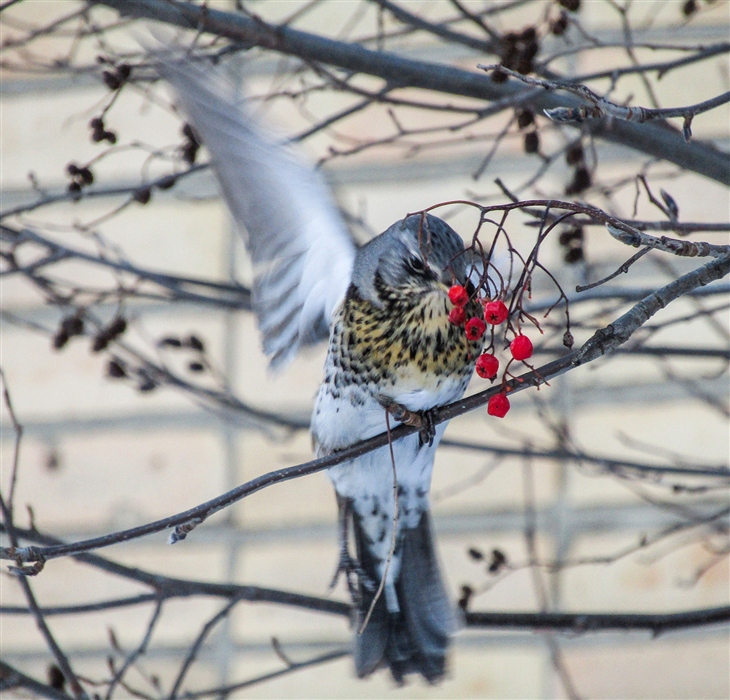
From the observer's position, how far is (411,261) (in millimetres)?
811

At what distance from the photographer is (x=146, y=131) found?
57.2 inches

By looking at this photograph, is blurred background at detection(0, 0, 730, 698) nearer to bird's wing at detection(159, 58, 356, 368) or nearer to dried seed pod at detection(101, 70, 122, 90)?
bird's wing at detection(159, 58, 356, 368)

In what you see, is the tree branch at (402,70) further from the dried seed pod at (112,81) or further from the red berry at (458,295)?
the red berry at (458,295)

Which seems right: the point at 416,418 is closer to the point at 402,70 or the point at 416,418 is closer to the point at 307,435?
the point at 402,70

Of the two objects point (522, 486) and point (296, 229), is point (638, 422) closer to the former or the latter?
point (522, 486)

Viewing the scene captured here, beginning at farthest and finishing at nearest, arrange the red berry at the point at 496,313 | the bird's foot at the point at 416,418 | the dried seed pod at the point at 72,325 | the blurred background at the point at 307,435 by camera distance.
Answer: the blurred background at the point at 307,435 → the dried seed pod at the point at 72,325 → the bird's foot at the point at 416,418 → the red berry at the point at 496,313

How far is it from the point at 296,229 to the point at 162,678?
0.81 metres

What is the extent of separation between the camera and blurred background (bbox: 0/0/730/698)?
1285 millimetres

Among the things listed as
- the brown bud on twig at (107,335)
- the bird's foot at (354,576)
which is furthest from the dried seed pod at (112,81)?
the bird's foot at (354,576)

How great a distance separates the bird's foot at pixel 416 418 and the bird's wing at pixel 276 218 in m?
0.17

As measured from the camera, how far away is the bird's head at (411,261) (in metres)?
0.77

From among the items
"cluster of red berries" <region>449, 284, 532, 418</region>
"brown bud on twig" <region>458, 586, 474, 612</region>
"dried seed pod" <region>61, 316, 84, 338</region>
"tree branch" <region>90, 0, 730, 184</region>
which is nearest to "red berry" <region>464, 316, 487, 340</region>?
"cluster of red berries" <region>449, 284, 532, 418</region>

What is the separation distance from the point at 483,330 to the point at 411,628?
0.43 m

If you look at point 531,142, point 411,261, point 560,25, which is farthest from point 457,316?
point 560,25
